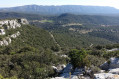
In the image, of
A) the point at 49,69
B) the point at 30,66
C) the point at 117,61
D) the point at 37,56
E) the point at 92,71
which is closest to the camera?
the point at 92,71

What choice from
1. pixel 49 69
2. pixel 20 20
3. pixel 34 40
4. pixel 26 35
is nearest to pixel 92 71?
pixel 49 69

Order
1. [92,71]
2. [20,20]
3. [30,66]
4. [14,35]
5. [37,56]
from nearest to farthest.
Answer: [92,71]
[30,66]
[37,56]
[14,35]
[20,20]

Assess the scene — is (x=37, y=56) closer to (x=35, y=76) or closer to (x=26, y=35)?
(x=35, y=76)

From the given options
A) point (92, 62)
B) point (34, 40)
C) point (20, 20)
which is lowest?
point (34, 40)

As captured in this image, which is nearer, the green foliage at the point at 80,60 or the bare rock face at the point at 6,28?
the green foliage at the point at 80,60

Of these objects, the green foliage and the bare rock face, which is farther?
the bare rock face

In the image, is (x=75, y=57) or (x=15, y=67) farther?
(x=15, y=67)

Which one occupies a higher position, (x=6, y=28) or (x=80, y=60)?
(x=6, y=28)

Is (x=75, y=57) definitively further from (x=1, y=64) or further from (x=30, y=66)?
(x=1, y=64)

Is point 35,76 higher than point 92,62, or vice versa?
point 92,62

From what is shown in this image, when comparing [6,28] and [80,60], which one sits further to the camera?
[6,28]

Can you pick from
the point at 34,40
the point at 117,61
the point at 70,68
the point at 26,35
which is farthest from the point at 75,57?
the point at 26,35
